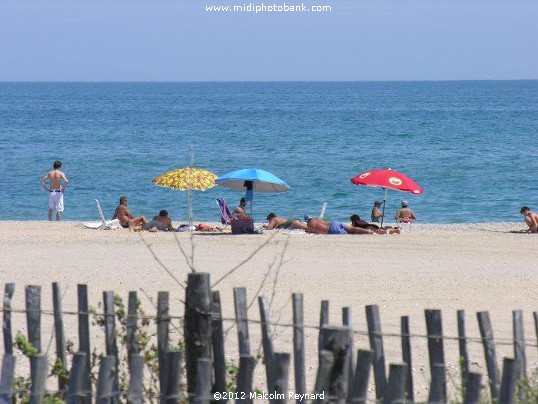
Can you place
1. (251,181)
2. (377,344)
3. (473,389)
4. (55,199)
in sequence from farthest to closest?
(55,199)
(251,181)
(377,344)
(473,389)

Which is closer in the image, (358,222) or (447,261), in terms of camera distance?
(447,261)

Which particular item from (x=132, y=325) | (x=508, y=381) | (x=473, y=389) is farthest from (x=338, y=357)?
(x=132, y=325)

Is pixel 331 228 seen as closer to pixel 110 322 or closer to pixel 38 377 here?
pixel 110 322

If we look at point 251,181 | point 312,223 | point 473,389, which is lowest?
point 473,389

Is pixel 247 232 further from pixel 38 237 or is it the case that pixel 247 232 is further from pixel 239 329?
pixel 239 329

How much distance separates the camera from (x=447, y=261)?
12695 millimetres

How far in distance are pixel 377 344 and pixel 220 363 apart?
2.74 ft

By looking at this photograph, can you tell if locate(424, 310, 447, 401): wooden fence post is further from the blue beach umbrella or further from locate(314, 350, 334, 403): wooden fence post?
the blue beach umbrella

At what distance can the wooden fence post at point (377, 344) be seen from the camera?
16.4ft

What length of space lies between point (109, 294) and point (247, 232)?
10.9 metres

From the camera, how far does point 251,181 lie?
56.5 ft

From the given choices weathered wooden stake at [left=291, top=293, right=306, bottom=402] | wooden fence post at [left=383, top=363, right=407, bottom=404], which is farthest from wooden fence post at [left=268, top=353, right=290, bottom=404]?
weathered wooden stake at [left=291, top=293, right=306, bottom=402]

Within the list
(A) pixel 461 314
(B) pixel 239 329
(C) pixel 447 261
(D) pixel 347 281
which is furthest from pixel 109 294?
(C) pixel 447 261

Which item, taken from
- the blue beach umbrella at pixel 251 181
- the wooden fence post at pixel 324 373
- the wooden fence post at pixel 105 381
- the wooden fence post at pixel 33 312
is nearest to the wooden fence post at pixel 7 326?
the wooden fence post at pixel 33 312
